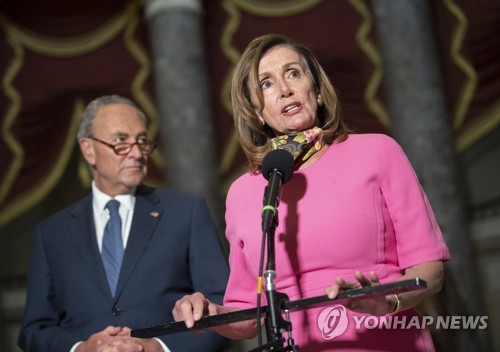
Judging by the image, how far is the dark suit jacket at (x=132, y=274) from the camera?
271 centimetres

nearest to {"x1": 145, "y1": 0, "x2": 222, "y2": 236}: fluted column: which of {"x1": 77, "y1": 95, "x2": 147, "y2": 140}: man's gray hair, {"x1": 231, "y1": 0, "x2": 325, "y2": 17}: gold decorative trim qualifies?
{"x1": 231, "y1": 0, "x2": 325, "y2": 17}: gold decorative trim

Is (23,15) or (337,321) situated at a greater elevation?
(23,15)

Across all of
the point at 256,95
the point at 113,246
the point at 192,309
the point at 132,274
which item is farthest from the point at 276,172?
the point at 113,246

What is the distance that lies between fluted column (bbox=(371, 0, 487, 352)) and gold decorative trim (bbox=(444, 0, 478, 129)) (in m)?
0.12

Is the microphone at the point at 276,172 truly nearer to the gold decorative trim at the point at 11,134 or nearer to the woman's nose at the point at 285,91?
the woman's nose at the point at 285,91

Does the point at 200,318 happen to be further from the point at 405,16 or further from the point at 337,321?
the point at 405,16

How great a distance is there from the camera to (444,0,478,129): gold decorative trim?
5.30 meters

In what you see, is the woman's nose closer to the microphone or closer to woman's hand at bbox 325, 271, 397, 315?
the microphone

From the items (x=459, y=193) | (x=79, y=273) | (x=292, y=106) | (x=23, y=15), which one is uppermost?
(x=23, y=15)

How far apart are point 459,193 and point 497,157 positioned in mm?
1205

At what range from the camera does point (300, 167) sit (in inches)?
77.9

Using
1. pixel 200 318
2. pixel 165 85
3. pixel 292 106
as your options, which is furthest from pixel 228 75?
pixel 200 318

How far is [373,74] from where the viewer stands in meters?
5.50

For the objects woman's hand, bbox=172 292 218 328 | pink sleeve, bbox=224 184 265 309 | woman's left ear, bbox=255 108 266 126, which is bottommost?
woman's hand, bbox=172 292 218 328
